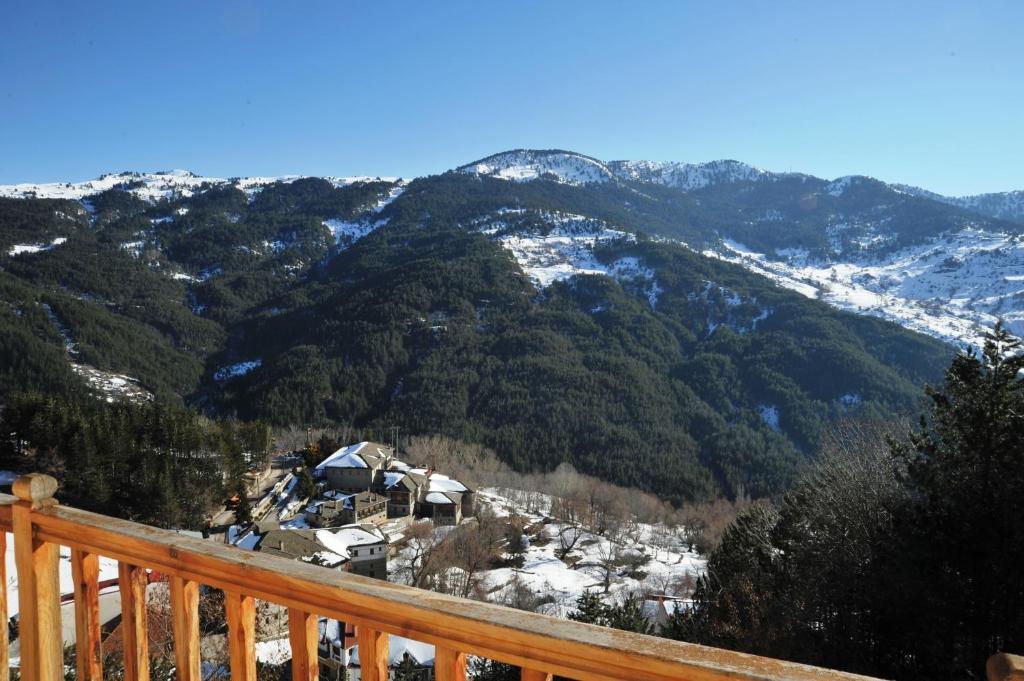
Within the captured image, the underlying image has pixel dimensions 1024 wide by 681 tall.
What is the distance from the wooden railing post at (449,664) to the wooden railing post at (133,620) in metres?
1.38

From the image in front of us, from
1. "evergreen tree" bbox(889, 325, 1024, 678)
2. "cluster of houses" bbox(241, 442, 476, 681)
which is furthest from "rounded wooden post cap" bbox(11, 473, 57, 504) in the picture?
"cluster of houses" bbox(241, 442, 476, 681)

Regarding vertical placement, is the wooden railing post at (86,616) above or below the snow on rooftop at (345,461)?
above

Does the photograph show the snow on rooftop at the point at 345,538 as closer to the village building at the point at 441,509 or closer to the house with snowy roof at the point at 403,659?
the house with snowy roof at the point at 403,659

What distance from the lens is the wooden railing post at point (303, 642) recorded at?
67.9 inches

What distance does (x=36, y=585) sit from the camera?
2355mm

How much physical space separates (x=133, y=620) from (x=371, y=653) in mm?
1210

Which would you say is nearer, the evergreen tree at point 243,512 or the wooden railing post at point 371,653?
the wooden railing post at point 371,653

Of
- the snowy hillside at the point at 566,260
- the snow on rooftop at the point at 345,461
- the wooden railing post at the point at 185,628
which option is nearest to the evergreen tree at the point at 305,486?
the snow on rooftop at the point at 345,461

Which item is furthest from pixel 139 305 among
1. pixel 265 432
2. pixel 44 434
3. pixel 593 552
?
pixel 593 552

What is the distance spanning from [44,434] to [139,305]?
132 metres

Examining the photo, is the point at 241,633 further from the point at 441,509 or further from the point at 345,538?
the point at 441,509

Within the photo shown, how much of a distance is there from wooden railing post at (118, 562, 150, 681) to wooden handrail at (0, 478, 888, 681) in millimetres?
14

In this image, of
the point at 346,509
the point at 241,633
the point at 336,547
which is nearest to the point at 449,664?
the point at 241,633

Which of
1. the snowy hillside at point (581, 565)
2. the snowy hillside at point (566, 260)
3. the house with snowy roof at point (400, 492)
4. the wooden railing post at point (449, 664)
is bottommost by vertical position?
the snowy hillside at point (581, 565)
